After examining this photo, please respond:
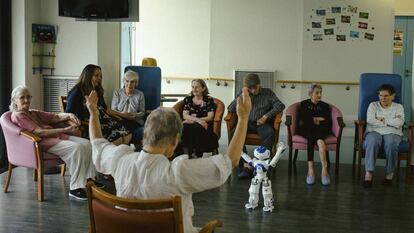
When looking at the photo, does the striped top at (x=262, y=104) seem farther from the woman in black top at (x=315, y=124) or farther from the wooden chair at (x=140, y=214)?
the wooden chair at (x=140, y=214)

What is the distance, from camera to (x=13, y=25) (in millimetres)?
5453

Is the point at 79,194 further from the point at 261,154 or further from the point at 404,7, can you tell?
the point at 404,7

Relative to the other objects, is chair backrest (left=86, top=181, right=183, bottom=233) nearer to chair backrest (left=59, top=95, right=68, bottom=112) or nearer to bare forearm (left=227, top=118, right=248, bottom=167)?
bare forearm (left=227, top=118, right=248, bottom=167)

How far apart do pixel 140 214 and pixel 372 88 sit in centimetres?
427

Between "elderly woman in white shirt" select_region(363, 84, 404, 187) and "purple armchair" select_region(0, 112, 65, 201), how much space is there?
2980mm

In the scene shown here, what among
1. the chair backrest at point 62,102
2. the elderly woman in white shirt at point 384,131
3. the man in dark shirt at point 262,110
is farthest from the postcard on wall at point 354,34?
the chair backrest at point 62,102

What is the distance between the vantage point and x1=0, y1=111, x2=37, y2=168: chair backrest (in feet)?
13.8

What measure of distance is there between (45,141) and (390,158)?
3.30m

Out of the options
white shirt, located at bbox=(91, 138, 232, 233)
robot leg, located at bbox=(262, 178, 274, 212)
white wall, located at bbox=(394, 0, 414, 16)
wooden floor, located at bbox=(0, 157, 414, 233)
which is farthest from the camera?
white wall, located at bbox=(394, 0, 414, 16)

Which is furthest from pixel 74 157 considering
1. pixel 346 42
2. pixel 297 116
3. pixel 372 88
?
pixel 346 42

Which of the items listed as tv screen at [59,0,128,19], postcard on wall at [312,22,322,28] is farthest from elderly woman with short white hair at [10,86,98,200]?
postcard on wall at [312,22,322,28]

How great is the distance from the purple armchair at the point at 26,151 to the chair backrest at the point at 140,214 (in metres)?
2.48

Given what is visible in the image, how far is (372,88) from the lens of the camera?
18.0ft

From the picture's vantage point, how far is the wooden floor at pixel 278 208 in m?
3.63
